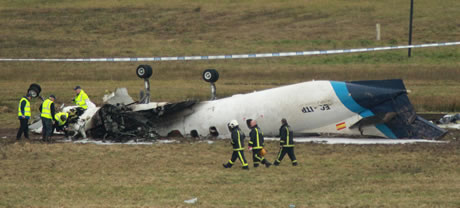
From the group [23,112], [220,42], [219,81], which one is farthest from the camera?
[220,42]

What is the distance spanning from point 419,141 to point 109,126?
9755 mm

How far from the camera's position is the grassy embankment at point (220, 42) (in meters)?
38.8

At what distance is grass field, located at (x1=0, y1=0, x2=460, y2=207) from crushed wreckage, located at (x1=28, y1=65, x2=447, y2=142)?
1.08 meters

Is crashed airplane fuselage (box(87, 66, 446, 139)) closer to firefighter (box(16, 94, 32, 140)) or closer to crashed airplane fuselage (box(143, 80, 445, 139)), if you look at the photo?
crashed airplane fuselage (box(143, 80, 445, 139))

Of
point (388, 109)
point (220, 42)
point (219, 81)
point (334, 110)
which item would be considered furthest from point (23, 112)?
point (220, 42)

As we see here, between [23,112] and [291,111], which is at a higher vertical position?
[23,112]

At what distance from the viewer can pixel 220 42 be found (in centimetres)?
5188

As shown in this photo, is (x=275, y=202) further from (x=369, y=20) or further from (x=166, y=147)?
(x=369, y=20)

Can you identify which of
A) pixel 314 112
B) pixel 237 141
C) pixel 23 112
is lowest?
pixel 237 141

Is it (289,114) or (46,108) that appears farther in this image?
(46,108)

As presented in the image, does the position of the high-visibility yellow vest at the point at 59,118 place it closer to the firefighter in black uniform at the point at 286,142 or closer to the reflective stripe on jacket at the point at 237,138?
the reflective stripe on jacket at the point at 237,138

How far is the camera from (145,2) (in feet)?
213

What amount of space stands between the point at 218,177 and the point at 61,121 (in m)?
8.61

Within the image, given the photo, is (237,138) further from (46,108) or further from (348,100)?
(46,108)
